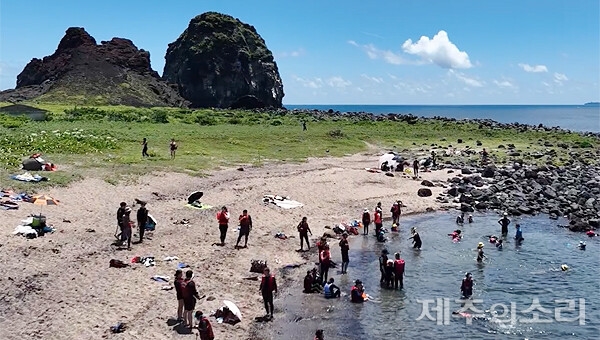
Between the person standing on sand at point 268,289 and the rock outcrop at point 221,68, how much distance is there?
138 meters

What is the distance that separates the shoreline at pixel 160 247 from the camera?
17.1 m

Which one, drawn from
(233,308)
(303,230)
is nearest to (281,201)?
(303,230)

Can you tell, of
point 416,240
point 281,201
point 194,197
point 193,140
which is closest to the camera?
point 416,240

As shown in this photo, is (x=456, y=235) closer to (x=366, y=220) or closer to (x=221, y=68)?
(x=366, y=220)

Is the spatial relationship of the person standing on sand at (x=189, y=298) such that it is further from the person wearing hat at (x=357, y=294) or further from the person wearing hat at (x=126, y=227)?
the person wearing hat at (x=126, y=227)

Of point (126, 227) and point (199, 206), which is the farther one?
point (199, 206)

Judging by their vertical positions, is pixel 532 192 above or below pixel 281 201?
below

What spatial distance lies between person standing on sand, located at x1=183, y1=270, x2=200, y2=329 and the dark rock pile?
2560cm

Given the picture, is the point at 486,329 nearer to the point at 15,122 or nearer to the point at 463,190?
the point at 463,190

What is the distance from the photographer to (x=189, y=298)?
16234 millimetres

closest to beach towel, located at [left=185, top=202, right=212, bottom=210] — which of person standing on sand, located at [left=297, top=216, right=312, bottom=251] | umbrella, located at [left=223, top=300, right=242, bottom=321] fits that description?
person standing on sand, located at [left=297, top=216, right=312, bottom=251]

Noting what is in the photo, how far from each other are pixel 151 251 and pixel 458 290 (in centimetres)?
1283

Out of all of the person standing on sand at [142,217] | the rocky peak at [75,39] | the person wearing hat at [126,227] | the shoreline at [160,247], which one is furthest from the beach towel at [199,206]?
the rocky peak at [75,39]

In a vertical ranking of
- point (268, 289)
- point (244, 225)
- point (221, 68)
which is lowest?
point (268, 289)
